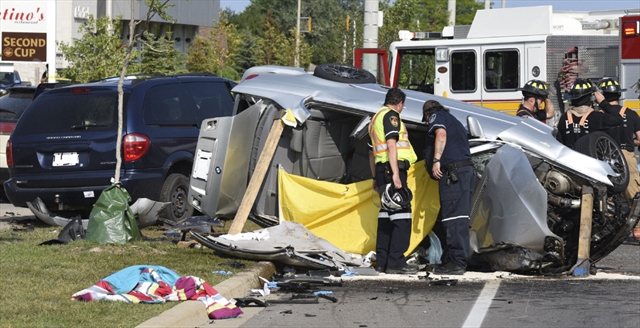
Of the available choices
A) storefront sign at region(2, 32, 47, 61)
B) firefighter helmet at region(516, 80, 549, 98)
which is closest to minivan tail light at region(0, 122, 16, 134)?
firefighter helmet at region(516, 80, 549, 98)

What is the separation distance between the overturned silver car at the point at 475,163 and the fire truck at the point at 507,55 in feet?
18.4

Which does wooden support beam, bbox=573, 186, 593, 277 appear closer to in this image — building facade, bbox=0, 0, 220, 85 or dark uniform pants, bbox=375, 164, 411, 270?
dark uniform pants, bbox=375, 164, 411, 270

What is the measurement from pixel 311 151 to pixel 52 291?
3.68m

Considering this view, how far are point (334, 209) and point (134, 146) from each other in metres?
2.73

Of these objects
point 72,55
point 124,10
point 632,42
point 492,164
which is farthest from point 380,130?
point 124,10

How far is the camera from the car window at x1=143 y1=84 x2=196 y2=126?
1180 centimetres

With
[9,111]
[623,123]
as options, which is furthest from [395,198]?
[9,111]

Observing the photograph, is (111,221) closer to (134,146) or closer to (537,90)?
(134,146)

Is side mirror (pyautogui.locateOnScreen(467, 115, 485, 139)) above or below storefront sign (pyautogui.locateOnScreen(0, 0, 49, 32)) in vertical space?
below

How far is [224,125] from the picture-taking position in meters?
10.2

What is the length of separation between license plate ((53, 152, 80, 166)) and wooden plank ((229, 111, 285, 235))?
104 inches

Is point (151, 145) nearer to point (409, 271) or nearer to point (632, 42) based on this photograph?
point (409, 271)

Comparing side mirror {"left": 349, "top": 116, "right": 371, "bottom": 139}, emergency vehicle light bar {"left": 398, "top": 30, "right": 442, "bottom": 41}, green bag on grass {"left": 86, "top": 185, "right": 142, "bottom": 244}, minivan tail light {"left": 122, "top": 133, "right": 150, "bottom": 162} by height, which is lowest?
green bag on grass {"left": 86, "top": 185, "right": 142, "bottom": 244}

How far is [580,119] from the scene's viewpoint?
34.8 ft
